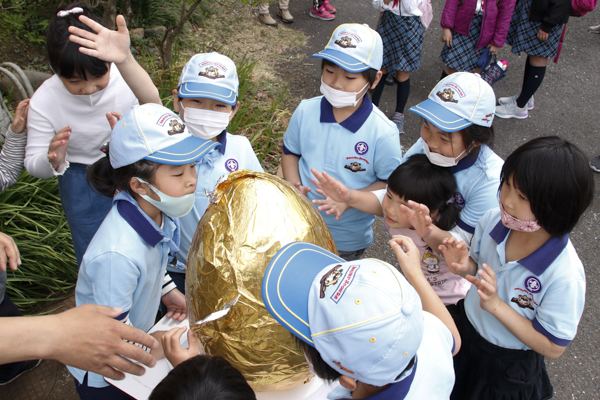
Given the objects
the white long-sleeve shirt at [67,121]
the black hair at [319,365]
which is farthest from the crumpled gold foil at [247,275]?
the white long-sleeve shirt at [67,121]

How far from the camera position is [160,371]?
5.07ft

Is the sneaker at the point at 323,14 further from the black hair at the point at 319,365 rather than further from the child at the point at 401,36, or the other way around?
the black hair at the point at 319,365

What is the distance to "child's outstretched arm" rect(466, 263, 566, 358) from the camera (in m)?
1.60

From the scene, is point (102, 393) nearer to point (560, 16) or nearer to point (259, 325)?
point (259, 325)

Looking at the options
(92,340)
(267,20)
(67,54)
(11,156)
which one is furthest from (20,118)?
(267,20)

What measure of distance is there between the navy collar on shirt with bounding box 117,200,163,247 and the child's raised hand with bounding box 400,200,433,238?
1088 mm

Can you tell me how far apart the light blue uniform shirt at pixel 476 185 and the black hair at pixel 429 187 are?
1.6 inches

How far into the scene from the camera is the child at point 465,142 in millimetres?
1980

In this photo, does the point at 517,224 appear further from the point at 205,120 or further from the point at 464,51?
the point at 464,51

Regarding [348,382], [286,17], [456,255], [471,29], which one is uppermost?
[348,382]

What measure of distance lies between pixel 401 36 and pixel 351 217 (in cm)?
274

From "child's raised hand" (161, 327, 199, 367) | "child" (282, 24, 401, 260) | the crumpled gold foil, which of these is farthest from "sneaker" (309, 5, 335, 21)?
"child's raised hand" (161, 327, 199, 367)

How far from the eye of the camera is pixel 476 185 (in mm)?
2008

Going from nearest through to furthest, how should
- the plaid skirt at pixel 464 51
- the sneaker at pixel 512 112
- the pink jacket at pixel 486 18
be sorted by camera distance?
the pink jacket at pixel 486 18 < the plaid skirt at pixel 464 51 < the sneaker at pixel 512 112
